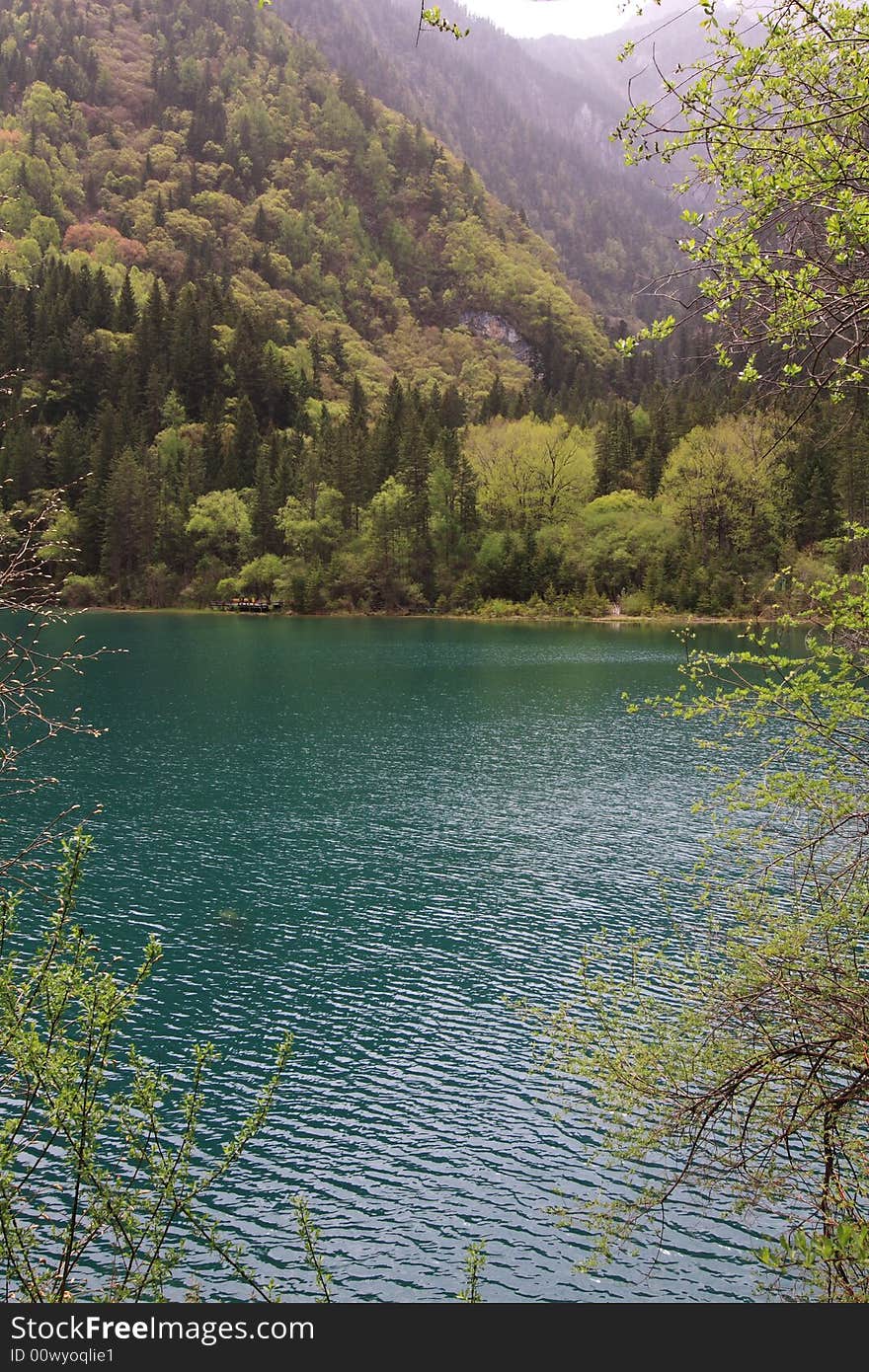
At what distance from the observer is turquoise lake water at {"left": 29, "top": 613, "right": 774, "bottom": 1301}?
1234 centimetres

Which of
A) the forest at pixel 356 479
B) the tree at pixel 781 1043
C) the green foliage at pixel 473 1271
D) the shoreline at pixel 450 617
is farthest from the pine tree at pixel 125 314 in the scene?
the green foliage at pixel 473 1271

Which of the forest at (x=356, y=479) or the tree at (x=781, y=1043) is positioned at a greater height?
the forest at (x=356, y=479)

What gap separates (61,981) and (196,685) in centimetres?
5220

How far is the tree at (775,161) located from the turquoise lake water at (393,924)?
21.0 feet

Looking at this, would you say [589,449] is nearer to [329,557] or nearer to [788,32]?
[329,557]

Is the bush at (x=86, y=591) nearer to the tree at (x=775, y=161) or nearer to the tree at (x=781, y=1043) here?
the tree at (x=781, y=1043)

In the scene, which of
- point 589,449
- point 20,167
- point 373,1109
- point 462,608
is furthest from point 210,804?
point 20,167

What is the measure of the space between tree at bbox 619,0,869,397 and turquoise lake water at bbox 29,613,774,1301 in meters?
6.41

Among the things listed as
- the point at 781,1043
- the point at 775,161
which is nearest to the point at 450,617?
the point at 781,1043

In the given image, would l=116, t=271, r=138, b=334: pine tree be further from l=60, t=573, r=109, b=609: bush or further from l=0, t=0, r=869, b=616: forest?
l=60, t=573, r=109, b=609: bush

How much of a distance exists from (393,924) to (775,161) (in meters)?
18.6

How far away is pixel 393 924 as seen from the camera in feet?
77.9

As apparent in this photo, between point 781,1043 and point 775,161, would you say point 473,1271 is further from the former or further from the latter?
point 775,161

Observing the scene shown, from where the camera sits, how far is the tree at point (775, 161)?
8.07m
